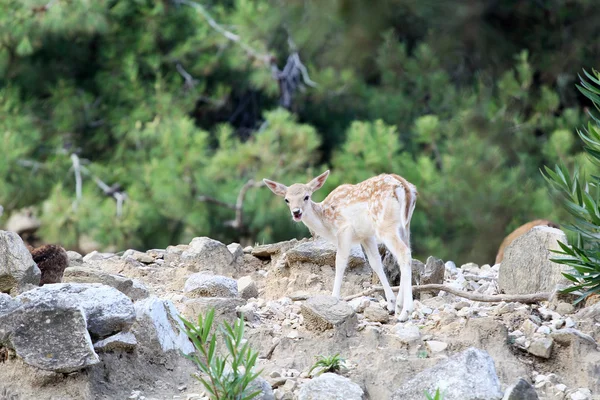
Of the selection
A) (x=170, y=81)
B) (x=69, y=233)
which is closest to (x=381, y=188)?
(x=69, y=233)

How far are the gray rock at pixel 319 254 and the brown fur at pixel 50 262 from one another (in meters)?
1.48

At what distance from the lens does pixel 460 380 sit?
15.8 feet

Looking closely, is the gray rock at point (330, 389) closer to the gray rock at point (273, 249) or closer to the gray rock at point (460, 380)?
the gray rock at point (460, 380)

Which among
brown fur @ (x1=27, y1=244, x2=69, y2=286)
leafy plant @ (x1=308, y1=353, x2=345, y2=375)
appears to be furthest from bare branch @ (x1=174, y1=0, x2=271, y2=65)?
leafy plant @ (x1=308, y1=353, x2=345, y2=375)

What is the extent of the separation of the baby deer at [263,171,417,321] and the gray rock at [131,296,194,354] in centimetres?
108

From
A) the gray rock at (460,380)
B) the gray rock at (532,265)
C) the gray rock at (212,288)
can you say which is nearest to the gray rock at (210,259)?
the gray rock at (212,288)

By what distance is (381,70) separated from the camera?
628 inches

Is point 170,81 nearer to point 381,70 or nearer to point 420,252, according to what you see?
point 381,70

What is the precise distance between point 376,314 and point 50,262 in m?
2.21

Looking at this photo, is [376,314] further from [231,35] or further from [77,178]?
[231,35]

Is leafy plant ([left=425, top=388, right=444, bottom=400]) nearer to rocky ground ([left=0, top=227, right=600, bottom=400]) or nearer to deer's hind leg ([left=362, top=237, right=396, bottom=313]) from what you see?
rocky ground ([left=0, top=227, right=600, bottom=400])

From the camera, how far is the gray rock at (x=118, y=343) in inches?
203

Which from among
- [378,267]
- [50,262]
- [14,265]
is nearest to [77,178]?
[50,262]

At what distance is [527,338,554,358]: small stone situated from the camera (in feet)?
17.7
